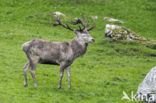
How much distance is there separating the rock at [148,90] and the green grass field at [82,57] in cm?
85

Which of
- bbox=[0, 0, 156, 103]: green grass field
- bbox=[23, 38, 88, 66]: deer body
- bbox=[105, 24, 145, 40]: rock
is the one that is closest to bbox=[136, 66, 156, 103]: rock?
bbox=[0, 0, 156, 103]: green grass field

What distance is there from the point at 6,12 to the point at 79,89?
95.1ft

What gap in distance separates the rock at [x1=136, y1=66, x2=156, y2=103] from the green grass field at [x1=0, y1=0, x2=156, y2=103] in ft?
2.78

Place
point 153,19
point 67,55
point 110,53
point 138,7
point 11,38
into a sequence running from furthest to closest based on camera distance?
point 138,7, point 153,19, point 11,38, point 110,53, point 67,55

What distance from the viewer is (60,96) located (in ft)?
49.8

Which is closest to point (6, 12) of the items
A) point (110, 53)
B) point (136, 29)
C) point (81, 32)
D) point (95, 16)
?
point (95, 16)

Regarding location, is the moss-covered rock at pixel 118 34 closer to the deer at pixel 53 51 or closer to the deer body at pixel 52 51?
the deer at pixel 53 51

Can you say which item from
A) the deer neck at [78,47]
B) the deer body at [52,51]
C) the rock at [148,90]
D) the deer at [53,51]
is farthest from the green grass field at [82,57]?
the deer neck at [78,47]

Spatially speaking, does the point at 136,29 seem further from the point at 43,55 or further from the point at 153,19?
the point at 43,55

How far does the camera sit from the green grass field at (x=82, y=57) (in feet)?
51.9

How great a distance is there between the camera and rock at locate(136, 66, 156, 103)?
14.5 metres

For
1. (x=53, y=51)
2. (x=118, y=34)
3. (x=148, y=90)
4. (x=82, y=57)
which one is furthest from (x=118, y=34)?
(x=148, y=90)

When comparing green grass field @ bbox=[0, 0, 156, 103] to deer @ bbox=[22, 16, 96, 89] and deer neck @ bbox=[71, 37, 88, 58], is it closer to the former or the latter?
deer @ bbox=[22, 16, 96, 89]

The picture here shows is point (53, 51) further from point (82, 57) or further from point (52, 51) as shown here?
point (82, 57)
